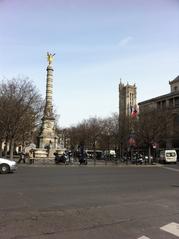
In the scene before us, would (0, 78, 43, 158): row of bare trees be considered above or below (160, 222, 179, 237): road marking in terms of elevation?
above

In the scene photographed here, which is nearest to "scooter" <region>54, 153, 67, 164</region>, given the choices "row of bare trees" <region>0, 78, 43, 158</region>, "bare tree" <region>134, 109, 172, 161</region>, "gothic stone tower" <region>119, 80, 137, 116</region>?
"row of bare trees" <region>0, 78, 43, 158</region>

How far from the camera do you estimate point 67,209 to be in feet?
36.9

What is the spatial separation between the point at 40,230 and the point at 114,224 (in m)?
1.83

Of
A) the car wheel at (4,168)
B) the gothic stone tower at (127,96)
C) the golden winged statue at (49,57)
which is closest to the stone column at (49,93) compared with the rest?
the golden winged statue at (49,57)

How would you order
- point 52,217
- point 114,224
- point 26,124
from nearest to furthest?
point 114,224, point 52,217, point 26,124

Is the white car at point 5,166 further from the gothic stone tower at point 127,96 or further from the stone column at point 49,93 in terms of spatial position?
the gothic stone tower at point 127,96

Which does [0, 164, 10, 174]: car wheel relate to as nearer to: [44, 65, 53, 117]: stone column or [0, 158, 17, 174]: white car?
[0, 158, 17, 174]: white car

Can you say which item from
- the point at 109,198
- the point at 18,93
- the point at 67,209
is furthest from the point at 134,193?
the point at 18,93

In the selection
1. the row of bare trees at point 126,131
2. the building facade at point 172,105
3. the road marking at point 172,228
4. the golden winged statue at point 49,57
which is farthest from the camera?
the building facade at point 172,105

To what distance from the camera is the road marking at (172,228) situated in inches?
329

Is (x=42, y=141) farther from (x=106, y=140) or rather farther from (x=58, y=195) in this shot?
(x=58, y=195)

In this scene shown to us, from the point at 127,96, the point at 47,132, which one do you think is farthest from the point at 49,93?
the point at 127,96

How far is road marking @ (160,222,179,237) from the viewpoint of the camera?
835cm

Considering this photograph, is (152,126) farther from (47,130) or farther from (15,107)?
(15,107)
